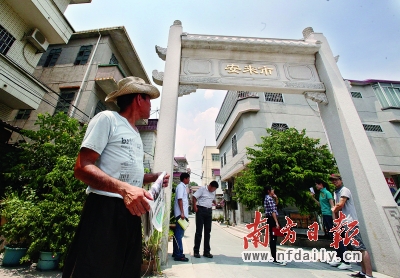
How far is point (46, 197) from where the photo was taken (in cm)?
343

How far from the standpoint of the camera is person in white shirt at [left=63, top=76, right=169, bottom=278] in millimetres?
970

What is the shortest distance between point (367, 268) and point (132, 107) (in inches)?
164

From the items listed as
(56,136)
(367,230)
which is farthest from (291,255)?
(56,136)

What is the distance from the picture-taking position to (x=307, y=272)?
322cm

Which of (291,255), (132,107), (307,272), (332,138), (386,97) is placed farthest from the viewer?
(386,97)

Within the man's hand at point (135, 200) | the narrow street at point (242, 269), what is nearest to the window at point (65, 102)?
the narrow street at point (242, 269)

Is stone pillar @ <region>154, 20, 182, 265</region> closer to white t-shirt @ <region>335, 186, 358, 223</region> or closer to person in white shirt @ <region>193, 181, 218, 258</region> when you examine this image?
person in white shirt @ <region>193, 181, 218, 258</region>

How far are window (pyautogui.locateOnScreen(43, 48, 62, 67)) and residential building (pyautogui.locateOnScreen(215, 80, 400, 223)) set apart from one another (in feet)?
32.0

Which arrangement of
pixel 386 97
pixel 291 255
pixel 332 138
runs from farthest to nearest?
pixel 386 97
pixel 332 138
pixel 291 255

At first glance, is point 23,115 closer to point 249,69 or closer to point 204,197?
point 204,197

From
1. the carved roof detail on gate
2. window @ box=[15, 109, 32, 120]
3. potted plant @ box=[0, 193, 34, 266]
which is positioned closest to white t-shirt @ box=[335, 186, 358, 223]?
the carved roof detail on gate

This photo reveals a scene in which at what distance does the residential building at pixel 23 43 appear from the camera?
5234 mm

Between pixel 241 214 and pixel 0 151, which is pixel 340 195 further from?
pixel 241 214

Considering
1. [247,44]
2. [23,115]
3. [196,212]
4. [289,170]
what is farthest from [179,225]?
[23,115]
